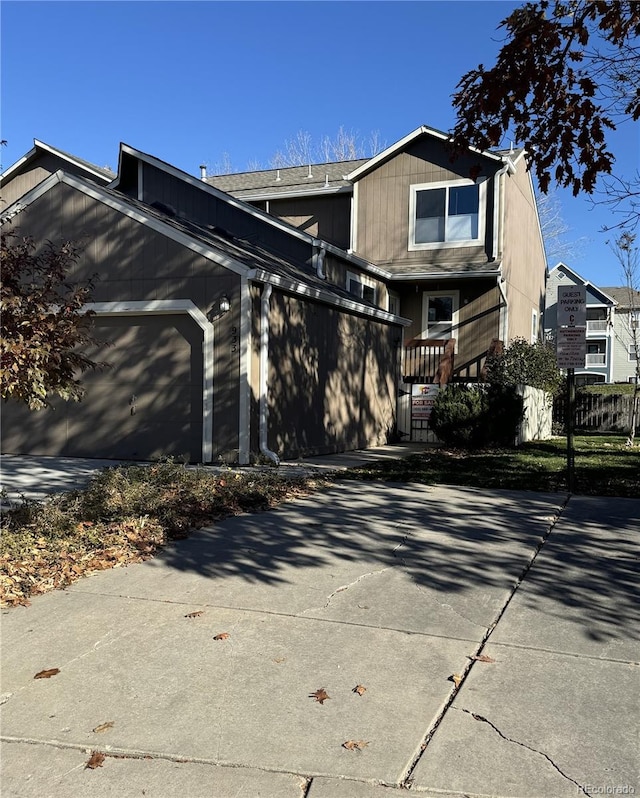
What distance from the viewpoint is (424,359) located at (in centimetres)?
1783

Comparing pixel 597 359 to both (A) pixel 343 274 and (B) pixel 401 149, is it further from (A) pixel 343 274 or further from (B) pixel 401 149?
(A) pixel 343 274

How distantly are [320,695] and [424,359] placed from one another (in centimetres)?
1494

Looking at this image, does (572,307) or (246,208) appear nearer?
(572,307)

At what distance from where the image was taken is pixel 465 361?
19.2 metres

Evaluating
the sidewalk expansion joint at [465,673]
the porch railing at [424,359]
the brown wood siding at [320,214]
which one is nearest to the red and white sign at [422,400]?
the porch railing at [424,359]

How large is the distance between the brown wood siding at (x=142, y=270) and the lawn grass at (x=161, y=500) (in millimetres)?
1629

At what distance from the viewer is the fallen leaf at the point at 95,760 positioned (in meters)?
2.77

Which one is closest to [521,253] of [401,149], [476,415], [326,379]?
[401,149]

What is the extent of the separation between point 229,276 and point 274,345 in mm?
1374

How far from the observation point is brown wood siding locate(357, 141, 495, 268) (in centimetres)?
1861

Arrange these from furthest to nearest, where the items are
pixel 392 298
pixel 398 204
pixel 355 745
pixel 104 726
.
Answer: pixel 392 298
pixel 398 204
pixel 104 726
pixel 355 745

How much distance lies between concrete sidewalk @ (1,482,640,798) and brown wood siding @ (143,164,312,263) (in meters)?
11.4

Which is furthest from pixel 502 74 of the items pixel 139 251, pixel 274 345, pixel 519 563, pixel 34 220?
pixel 34 220

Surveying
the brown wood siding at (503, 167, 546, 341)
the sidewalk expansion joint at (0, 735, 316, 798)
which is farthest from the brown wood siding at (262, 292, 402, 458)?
the sidewalk expansion joint at (0, 735, 316, 798)
